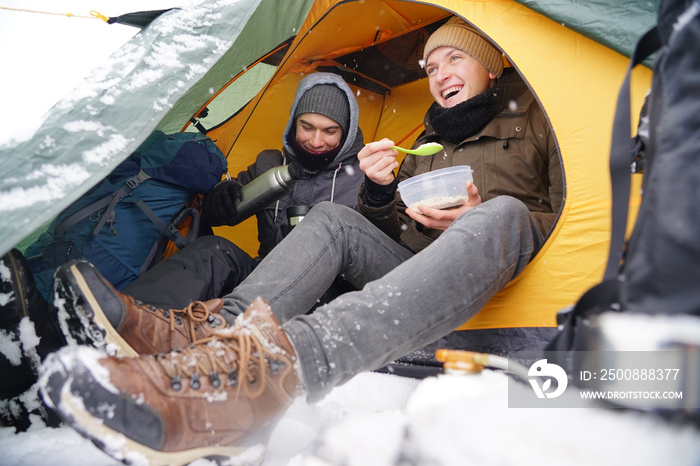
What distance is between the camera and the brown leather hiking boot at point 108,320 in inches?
32.2

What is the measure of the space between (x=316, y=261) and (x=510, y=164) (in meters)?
0.61

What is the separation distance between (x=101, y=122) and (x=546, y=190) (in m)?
1.12

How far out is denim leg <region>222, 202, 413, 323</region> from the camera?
1067 millimetres

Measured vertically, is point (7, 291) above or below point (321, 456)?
above

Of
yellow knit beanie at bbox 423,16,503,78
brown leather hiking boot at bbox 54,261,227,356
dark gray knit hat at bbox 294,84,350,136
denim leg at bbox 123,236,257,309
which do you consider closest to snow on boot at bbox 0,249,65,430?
brown leather hiking boot at bbox 54,261,227,356

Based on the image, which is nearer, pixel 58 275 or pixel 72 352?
A: pixel 72 352

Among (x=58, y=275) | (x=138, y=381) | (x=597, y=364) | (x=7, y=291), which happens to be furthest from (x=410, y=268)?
(x=7, y=291)

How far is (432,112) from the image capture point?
4.93 feet

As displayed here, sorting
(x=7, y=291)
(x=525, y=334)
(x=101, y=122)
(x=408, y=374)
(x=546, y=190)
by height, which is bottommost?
(x=408, y=374)

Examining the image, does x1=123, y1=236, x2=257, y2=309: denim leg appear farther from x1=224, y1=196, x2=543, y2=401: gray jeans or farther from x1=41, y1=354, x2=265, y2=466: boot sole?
x1=41, y1=354, x2=265, y2=466: boot sole

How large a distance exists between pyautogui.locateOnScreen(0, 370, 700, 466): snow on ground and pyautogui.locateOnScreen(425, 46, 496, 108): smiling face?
0.92 meters

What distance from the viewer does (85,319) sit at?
2.68 feet

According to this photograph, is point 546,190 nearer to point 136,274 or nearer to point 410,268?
point 410,268

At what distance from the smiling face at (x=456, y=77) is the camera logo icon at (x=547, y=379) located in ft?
2.99
